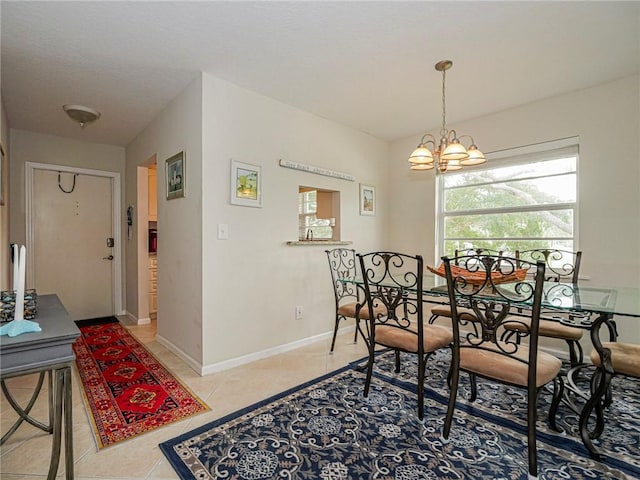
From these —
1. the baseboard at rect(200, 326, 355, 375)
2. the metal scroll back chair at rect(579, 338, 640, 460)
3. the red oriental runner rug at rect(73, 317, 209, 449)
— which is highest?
the metal scroll back chair at rect(579, 338, 640, 460)

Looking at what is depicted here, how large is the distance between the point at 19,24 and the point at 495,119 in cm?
394

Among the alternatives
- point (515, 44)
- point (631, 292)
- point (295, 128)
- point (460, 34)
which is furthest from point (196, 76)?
point (631, 292)

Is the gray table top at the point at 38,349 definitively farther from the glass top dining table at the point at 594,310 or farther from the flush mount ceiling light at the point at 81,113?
the flush mount ceiling light at the point at 81,113

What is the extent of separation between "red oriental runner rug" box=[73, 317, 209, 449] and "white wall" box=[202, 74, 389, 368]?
405mm

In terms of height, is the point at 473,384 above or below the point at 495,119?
below

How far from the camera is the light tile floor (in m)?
1.53

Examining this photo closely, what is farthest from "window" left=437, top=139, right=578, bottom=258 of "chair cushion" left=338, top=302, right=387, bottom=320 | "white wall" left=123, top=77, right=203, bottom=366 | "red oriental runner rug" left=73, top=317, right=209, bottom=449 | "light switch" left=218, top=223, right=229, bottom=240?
"red oriental runner rug" left=73, top=317, right=209, bottom=449

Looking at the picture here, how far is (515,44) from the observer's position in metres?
2.21

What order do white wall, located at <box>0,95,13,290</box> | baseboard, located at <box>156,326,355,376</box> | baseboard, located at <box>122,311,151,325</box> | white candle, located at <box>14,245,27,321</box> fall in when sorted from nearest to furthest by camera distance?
white candle, located at <box>14,245,27,321</box>, baseboard, located at <box>156,326,355,376</box>, white wall, located at <box>0,95,13,290</box>, baseboard, located at <box>122,311,151,325</box>

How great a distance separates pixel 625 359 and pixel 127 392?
9.91ft

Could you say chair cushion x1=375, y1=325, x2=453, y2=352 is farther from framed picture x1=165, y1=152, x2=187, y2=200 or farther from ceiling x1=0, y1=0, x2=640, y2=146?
framed picture x1=165, y1=152, x2=187, y2=200

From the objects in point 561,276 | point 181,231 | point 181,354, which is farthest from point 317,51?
point 561,276

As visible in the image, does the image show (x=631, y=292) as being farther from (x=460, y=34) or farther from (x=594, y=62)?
(x=460, y=34)

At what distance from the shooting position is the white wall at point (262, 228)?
2641mm
